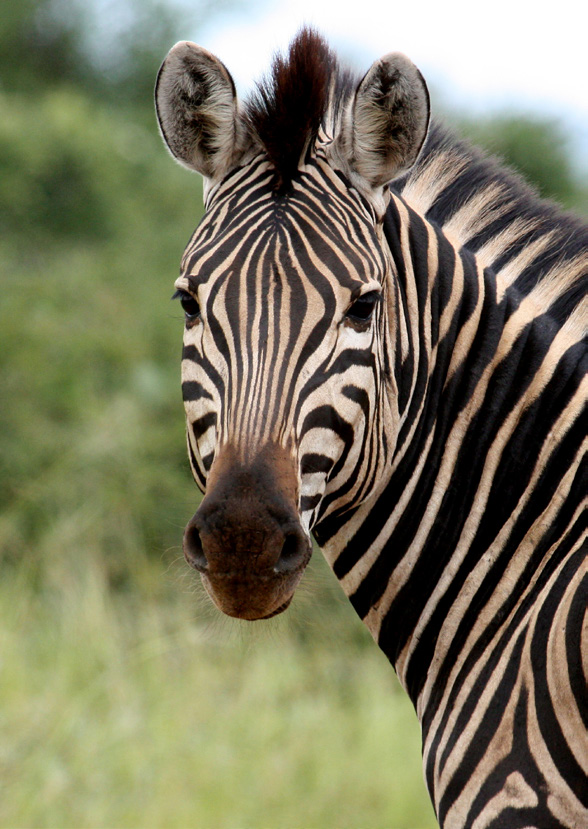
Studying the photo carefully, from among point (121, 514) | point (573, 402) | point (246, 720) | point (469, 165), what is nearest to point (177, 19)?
point (121, 514)

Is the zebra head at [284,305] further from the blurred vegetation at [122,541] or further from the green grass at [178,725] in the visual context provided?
the green grass at [178,725]

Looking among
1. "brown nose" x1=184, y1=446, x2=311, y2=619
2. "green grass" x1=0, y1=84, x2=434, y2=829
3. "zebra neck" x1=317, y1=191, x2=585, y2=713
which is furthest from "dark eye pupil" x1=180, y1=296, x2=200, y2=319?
"green grass" x1=0, y1=84, x2=434, y2=829

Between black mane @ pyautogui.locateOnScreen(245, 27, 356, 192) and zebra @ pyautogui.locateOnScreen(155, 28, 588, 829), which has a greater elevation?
black mane @ pyautogui.locateOnScreen(245, 27, 356, 192)

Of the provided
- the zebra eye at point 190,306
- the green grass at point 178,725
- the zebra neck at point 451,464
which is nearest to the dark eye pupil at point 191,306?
the zebra eye at point 190,306

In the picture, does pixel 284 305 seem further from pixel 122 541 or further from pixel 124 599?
pixel 122 541

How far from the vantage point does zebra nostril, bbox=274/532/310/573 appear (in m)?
2.44

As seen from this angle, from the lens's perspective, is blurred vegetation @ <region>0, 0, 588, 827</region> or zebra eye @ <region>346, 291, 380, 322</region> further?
blurred vegetation @ <region>0, 0, 588, 827</region>

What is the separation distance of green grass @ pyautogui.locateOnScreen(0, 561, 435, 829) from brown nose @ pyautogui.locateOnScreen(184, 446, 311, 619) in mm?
4198

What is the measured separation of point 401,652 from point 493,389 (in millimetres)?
1010

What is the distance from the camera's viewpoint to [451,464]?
2.97m

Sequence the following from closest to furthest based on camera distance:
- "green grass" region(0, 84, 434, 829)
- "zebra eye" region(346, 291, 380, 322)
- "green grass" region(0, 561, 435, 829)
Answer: "zebra eye" region(346, 291, 380, 322)
"green grass" region(0, 561, 435, 829)
"green grass" region(0, 84, 434, 829)

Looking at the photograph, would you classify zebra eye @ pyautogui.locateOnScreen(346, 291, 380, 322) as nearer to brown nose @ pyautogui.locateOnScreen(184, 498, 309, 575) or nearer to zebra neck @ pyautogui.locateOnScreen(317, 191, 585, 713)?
zebra neck @ pyautogui.locateOnScreen(317, 191, 585, 713)

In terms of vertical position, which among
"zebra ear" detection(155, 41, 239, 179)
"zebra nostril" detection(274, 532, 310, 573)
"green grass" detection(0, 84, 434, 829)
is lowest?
"green grass" detection(0, 84, 434, 829)

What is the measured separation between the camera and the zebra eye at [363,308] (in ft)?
8.89
